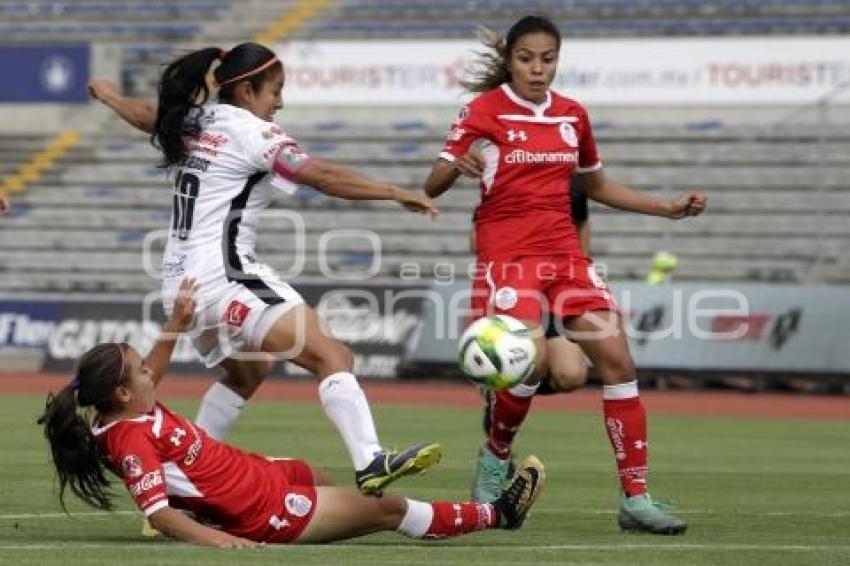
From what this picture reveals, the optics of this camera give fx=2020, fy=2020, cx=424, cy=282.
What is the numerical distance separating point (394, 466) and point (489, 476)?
1.98 meters

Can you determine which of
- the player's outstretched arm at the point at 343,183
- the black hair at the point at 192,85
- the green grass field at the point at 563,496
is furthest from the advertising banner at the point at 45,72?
the player's outstretched arm at the point at 343,183

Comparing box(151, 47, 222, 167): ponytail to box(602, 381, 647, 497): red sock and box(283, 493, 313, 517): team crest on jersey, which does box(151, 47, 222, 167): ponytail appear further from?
box(602, 381, 647, 497): red sock

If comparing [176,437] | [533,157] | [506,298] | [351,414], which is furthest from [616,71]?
[176,437]

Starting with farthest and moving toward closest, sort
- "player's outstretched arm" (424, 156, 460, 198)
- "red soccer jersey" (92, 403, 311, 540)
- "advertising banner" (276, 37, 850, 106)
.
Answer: "advertising banner" (276, 37, 850, 106)
"player's outstretched arm" (424, 156, 460, 198)
"red soccer jersey" (92, 403, 311, 540)

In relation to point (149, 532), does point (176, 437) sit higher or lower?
higher

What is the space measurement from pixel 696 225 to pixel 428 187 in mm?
20092

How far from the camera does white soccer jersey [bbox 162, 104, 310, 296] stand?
29.0 feet

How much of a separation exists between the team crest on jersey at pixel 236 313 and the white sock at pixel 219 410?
83 cm

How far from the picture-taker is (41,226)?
107ft

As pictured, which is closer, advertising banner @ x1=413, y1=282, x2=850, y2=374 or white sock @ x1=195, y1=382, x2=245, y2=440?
white sock @ x1=195, y1=382, x2=245, y2=440

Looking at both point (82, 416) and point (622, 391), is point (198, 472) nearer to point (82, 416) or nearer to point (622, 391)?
point (82, 416)

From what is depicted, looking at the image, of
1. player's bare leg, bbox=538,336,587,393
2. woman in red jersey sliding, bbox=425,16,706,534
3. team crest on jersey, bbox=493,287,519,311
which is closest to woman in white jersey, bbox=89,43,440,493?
woman in red jersey sliding, bbox=425,16,706,534

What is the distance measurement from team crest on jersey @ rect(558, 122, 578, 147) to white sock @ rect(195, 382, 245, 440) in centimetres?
197

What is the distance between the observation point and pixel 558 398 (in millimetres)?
23703
